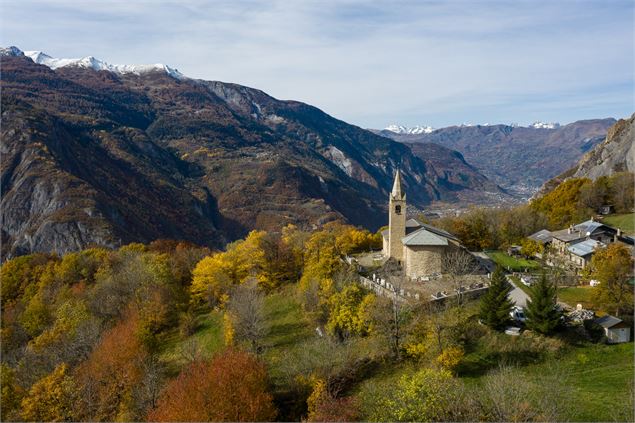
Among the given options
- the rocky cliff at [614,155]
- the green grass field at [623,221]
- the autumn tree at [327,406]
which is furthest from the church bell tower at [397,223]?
the rocky cliff at [614,155]

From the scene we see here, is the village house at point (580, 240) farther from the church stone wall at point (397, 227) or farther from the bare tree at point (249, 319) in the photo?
the bare tree at point (249, 319)

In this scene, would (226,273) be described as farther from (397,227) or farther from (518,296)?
(518,296)

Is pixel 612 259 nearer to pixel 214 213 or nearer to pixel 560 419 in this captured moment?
pixel 560 419

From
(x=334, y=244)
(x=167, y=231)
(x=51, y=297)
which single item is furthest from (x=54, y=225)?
(x=334, y=244)

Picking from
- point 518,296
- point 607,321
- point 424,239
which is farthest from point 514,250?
point 607,321

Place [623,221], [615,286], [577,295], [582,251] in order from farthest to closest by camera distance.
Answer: [623,221]
[582,251]
[577,295]
[615,286]
